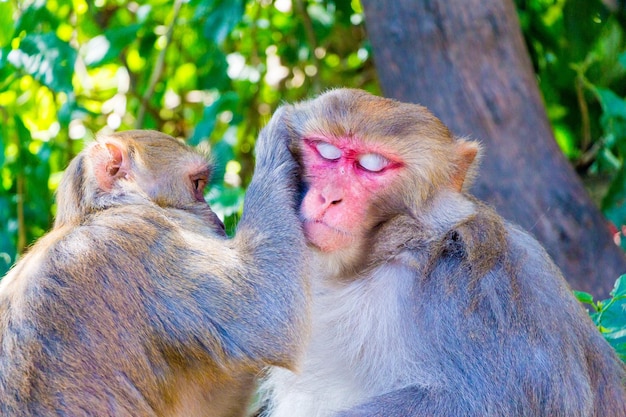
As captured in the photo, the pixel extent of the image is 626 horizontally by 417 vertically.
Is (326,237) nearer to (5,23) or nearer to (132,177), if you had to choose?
(132,177)

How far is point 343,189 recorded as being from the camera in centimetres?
336

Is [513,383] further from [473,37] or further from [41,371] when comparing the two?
[473,37]

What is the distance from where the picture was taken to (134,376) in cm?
327

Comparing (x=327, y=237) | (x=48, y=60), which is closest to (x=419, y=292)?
(x=327, y=237)

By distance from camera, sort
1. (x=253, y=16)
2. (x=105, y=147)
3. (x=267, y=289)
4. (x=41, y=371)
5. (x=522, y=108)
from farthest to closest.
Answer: (x=253, y=16) < (x=522, y=108) < (x=105, y=147) < (x=267, y=289) < (x=41, y=371)

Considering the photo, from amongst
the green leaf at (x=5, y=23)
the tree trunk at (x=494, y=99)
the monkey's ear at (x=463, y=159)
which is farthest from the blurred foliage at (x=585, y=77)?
the green leaf at (x=5, y=23)

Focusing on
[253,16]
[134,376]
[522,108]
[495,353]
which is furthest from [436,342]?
[253,16]

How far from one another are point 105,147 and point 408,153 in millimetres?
1258

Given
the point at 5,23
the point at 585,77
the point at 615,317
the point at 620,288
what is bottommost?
the point at 585,77

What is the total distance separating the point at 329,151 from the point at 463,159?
1.87 feet

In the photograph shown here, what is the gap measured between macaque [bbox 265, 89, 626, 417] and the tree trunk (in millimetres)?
2116

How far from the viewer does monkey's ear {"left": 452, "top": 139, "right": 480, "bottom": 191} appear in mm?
3625

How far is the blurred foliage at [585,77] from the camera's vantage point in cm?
613

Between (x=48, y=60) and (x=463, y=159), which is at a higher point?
(x=48, y=60)
